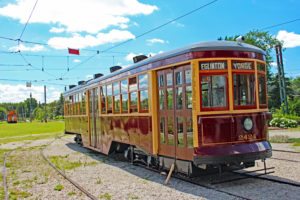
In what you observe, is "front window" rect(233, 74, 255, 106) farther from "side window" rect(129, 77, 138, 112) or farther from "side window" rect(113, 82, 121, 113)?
"side window" rect(113, 82, 121, 113)

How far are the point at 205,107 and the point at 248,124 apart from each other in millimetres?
1012

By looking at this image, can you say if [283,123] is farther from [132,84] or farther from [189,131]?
[189,131]

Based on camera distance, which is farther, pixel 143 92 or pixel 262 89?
pixel 143 92

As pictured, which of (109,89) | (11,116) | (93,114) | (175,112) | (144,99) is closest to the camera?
(175,112)

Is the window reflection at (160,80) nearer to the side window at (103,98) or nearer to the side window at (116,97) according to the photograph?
the side window at (116,97)

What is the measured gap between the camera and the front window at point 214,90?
244 inches

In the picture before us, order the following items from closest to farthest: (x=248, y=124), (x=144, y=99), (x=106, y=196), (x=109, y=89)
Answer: (x=106, y=196) → (x=248, y=124) → (x=144, y=99) → (x=109, y=89)

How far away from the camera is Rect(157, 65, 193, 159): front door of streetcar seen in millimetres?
6410

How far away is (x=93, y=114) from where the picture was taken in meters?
12.0

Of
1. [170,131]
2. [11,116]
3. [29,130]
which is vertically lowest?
[29,130]

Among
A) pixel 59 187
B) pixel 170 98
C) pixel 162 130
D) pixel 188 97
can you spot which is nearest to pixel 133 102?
pixel 162 130

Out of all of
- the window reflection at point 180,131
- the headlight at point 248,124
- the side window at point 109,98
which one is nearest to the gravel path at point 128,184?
the window reflection at point 180,131

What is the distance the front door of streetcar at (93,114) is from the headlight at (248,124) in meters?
6.52

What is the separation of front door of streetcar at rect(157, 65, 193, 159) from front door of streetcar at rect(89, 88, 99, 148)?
487 centimetres
